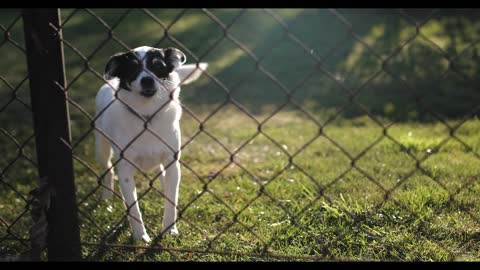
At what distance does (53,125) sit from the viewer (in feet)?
7.06

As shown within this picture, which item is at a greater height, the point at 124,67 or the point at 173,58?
the point at 173,58

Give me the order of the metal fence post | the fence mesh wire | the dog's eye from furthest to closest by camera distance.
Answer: the dog's eye < the fence mesh wire < the metal fence post

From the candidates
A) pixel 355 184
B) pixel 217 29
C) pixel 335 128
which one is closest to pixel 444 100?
pixel 335 128

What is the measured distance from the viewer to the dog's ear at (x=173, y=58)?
10.3 ft

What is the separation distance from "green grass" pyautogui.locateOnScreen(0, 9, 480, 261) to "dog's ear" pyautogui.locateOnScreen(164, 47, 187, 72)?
22.9 inches

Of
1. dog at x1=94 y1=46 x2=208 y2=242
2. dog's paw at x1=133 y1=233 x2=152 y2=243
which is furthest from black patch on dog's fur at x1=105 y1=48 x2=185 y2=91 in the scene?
dog's paw at x1=133 y1=233 x2=152 y2=243

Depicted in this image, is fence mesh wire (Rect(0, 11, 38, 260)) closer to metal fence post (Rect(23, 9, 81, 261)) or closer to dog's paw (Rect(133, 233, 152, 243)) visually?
metal fence post (Rect(23, 9, 81, 261))

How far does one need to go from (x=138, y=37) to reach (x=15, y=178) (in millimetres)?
5617

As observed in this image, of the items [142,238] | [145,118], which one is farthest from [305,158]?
[142,238]

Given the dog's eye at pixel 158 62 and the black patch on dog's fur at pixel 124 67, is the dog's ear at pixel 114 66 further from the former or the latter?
the dog's eye at pixel 158 62

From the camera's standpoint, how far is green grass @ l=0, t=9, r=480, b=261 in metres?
2.75

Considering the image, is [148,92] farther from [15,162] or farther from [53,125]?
[15,162]

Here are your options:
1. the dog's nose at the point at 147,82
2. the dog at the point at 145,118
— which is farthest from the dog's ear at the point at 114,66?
the dog's nose at the point at 147,82

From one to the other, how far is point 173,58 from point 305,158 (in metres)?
1.79
